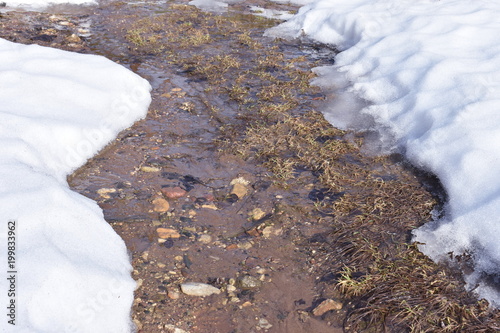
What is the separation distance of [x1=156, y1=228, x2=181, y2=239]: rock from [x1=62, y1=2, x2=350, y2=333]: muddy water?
0.03 meters

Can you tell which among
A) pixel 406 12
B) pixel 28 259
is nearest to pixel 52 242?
pixel 28 259

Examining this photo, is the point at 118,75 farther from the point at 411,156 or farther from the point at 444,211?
the point at 444,211

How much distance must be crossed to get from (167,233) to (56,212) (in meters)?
0.90

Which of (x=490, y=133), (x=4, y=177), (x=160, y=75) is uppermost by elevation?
(x=490, y=133)

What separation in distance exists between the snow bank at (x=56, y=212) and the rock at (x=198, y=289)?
0.38m

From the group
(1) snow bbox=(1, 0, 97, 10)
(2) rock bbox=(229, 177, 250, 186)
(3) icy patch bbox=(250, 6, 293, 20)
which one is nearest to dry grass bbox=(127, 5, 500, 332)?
(2) rock bbox=(229, 177, 250, 186)

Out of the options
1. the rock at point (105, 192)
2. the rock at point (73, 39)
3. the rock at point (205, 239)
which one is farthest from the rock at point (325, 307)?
the rock at point (73, 39)

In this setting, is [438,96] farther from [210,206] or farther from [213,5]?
[213,5]

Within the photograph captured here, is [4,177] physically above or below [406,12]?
below

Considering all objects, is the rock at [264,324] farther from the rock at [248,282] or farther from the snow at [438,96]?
the snow at [438,96]

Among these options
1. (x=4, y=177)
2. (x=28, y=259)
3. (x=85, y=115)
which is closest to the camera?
(x=28, y=259)

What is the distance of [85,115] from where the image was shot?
493 cm

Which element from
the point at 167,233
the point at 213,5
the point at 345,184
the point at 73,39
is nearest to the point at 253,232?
the point at 167,233

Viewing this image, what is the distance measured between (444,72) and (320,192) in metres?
2.59
